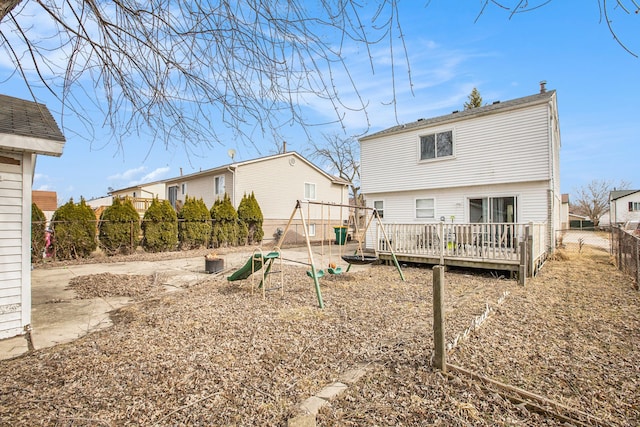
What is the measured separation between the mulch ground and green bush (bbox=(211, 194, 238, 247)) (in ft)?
33.5

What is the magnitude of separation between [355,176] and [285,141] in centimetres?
2858

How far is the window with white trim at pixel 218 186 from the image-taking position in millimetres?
18297

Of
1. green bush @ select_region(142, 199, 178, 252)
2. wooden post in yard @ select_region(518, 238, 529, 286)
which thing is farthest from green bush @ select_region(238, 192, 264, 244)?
wooden post in yard @ select_region(518, 238, 529, 286)

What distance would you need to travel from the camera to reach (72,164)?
286cm

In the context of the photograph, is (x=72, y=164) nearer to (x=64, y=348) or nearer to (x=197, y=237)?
(x=64, y=348)

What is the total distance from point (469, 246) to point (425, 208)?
13.3ft

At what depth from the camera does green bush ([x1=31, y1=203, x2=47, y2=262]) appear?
10.3m

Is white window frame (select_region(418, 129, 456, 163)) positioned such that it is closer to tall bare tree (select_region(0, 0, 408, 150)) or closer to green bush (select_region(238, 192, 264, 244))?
green bush (select_region(238, 192, 264, 244))

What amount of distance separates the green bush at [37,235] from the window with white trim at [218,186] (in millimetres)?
8569

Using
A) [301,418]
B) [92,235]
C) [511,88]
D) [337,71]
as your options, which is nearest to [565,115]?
[511,88]

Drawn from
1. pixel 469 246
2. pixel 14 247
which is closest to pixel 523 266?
pixel 469 246

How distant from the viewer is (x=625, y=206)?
3712 cm

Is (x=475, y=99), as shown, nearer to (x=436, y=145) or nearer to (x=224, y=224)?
(x=436, y=145)

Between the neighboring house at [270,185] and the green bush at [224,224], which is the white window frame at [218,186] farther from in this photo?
the green bush at [224,224]
